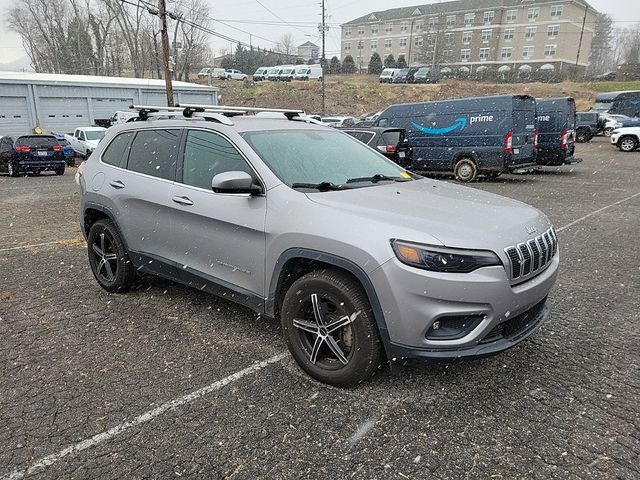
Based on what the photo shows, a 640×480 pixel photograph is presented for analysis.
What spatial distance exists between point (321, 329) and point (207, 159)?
1.71m

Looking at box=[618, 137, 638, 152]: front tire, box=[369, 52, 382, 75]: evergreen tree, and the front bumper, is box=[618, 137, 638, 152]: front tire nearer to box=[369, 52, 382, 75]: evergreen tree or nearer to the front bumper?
the front bumper

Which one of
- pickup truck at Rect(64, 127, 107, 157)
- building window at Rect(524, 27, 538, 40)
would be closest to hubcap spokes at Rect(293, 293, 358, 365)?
pickup truck at Rect(64, 127, 107, 157)

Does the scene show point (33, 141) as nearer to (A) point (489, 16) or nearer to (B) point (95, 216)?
(B) point (95, 216)

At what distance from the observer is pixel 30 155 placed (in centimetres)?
1688

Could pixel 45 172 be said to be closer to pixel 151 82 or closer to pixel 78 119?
pixel 78 119

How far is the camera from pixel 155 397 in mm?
2928

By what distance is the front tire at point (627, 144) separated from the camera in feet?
73.8

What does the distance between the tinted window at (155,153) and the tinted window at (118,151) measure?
121mm

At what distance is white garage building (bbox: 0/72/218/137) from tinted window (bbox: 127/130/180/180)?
2929 cm

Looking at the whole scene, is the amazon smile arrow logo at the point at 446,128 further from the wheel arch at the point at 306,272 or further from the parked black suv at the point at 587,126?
the parked black suv at the point at 587,126

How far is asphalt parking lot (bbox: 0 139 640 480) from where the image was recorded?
7.76 ft

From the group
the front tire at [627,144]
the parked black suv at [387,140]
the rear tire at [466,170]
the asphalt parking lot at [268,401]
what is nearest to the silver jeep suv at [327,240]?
the asphalt parking lot at [268,401]

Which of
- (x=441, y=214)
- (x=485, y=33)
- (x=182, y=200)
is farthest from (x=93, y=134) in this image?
(x=485, y=33)

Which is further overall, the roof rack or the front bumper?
the roof rack
